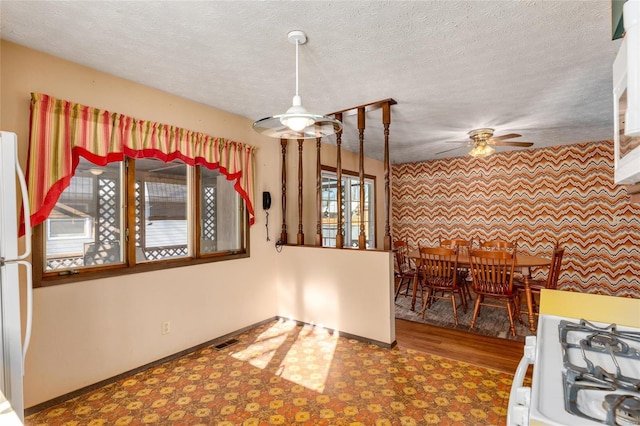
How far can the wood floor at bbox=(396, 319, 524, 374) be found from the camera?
8.95ft

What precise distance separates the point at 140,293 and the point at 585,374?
2795 millimetres

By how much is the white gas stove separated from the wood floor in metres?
1.51

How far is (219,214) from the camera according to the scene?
3334mm

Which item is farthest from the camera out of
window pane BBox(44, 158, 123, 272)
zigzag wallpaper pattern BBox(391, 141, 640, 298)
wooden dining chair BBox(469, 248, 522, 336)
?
zigzag wallpaper pattern BBox(391, 141, 640, 298)

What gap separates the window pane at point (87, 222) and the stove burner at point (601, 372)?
Result: 2.83m

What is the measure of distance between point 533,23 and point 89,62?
9.48ft

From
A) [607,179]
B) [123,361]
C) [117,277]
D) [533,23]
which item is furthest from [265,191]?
[607,179]

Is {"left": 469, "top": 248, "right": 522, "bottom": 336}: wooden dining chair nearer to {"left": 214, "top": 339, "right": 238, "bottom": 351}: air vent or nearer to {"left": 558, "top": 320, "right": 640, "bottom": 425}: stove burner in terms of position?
{"left": 558, "top": 320, "right": 640, "bottom": 425}: stove burner

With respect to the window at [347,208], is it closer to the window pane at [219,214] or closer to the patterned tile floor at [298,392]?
the window pane at [219,214]

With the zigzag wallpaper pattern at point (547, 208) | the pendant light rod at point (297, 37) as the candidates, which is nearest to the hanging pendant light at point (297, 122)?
the pendant light rod at point (297, 37)

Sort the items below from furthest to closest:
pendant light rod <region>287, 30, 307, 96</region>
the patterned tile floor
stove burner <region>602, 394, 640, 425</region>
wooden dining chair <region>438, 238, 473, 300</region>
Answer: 1. wooden dining chair <region>438, 238, 473, 300</region>
2. the patterned tile floor
3. pendant light rod <region>287, 30, 307, 96</region>
4. stove burner <region>602, 394, 640, 425</region>

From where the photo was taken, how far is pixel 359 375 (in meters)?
2.51

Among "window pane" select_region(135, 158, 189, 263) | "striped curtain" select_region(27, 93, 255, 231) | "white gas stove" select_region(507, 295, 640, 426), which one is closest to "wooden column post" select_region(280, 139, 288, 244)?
"striped curtain" select_region(27, 93, 255, 231)

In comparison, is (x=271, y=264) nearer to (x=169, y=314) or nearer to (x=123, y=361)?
(x=169, y=314)
